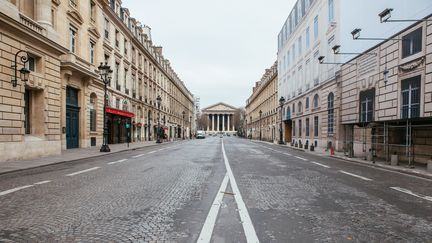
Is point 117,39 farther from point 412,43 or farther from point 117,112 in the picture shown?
point 412,43

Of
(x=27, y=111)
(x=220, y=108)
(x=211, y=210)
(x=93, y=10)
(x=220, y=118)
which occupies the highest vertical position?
(x=93, y=10)

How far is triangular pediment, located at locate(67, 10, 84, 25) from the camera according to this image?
70.2 ft

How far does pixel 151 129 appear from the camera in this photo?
48.6m

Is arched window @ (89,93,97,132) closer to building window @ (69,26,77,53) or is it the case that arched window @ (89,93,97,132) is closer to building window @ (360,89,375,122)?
building window @ (69,26,77,53)

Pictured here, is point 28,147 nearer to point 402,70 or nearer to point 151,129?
point 402,70

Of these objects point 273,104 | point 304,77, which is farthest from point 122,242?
point 273,104

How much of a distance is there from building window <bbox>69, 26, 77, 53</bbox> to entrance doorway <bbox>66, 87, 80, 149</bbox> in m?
3.22

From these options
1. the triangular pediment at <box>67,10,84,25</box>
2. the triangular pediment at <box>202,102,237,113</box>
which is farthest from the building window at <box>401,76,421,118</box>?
the triangular pediment at <box>202,102,237,113</box>

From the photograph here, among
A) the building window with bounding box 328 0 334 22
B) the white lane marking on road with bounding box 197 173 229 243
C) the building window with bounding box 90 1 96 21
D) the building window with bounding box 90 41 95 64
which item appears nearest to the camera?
the white lane marking on road with bounding box 197 173 229 243

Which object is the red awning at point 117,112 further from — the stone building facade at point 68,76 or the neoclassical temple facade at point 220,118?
the neoclassical temple facade at point 220,118

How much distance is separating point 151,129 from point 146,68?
34.8ft

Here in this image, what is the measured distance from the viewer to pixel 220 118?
17200cm

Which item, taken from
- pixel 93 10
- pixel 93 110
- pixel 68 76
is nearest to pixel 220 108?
pixel 93 10

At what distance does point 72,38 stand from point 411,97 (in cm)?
2380
